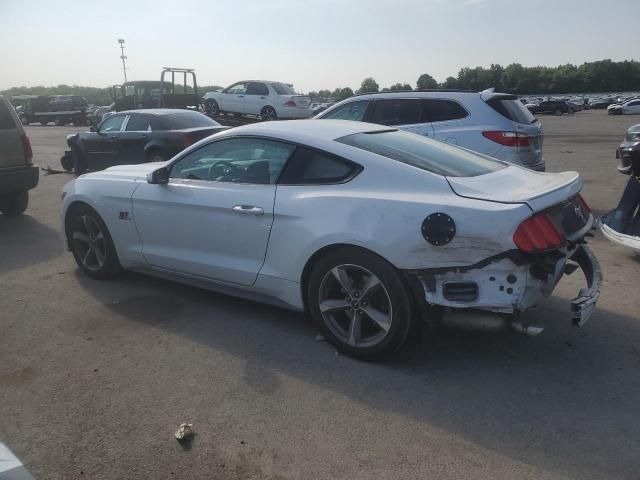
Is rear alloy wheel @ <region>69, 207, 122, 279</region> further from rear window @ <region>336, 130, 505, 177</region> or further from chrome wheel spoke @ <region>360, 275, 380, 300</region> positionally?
chrome wheel spoke @ <region>360, 275, 380, 300</region>

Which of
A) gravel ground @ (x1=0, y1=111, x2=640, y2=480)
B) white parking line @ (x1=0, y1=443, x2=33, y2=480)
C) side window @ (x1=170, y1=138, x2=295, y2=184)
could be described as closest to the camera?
white parking line @ (x1=0, y1=443, x2=33, y2=480)

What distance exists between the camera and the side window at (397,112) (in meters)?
7.82

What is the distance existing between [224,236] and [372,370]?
1498mm

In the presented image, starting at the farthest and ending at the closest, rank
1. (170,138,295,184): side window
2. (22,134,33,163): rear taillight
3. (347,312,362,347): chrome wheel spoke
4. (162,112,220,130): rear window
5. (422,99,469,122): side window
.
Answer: (162,112,220,130): rear window < (22,134,33,163): rear taillight < (422,99,469,122): side window < (170,138,295,184): side window < (347,312,362,347): chrome wheel spoke

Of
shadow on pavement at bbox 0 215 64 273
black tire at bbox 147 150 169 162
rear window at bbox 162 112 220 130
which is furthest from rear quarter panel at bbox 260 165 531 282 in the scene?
rear window at bbox 162 112 220 130

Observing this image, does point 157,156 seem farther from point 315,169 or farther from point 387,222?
point 387,222

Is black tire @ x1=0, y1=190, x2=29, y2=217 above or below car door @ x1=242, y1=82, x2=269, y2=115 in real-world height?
below

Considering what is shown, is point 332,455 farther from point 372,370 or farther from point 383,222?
point 383,222

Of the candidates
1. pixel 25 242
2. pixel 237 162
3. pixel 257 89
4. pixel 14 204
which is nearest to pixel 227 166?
pixel 237 162

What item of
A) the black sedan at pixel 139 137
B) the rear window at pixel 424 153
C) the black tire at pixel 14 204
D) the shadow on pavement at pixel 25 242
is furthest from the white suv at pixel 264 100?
the rear window at pixel 424 153

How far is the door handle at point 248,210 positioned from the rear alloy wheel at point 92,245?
1.65 meters

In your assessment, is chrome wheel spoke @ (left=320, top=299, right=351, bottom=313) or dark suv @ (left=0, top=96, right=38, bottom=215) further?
dark suv @ (left=0, top=96, right=38, bottom=215)

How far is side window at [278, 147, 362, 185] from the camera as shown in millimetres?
3684

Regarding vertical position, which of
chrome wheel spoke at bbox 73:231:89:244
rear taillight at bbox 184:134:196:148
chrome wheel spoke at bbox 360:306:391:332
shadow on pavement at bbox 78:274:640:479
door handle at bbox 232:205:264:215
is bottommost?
shadow on pavement at bbox 78:274:640:479
